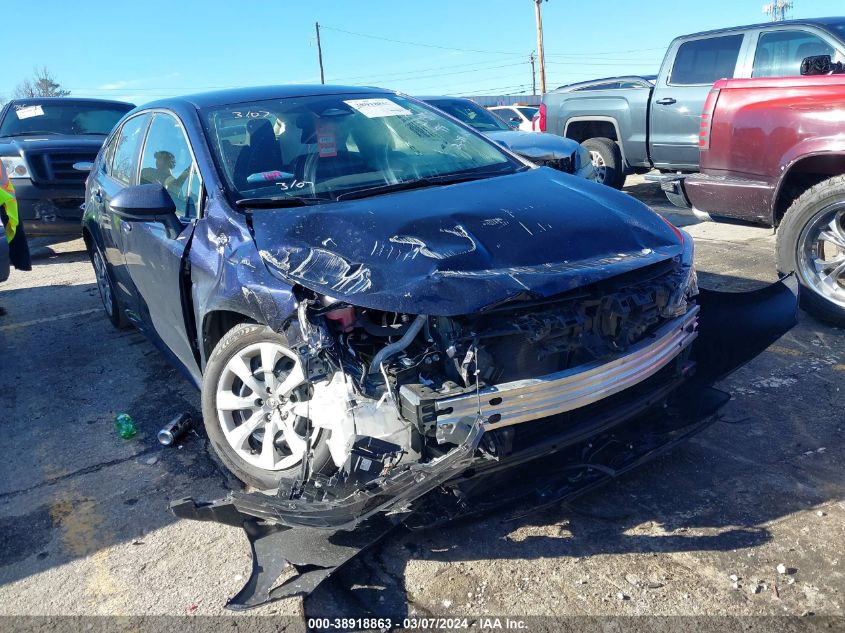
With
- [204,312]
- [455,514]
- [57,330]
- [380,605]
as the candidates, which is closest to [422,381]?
[455,514]

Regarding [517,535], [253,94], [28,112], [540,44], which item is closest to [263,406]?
[517,535]

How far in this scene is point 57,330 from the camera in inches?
237

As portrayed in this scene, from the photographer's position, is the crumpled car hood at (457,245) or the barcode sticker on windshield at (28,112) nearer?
the crumpled car hood at (457,245)

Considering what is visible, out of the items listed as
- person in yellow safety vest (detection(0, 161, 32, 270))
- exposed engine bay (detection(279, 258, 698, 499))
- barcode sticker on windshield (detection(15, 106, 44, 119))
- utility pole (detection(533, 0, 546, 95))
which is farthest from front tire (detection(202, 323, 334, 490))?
utility pole (detection(533, 0, 546, 95))

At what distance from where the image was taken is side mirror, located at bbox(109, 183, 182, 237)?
3.39 metres

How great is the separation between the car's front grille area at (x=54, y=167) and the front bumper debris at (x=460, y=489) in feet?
24.9

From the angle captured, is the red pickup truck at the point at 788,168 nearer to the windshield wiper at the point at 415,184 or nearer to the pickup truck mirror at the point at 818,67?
the pickup truck mirror at the point at 818,67

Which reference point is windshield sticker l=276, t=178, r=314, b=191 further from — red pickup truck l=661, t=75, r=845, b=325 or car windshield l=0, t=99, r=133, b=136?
car windshield l=0, t=99, r=133, b=136

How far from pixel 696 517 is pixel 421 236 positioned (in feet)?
5.28

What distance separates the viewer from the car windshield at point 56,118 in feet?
31.8

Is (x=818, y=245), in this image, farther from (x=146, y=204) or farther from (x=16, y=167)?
(x=16, y=167)

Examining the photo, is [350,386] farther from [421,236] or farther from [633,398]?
[633,398]

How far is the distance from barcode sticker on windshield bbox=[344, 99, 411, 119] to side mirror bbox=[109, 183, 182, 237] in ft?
4.01

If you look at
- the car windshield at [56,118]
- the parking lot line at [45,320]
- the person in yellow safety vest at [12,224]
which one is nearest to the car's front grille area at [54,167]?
the car windshield at [56,118]
